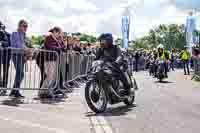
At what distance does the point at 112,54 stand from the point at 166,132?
3202 mm

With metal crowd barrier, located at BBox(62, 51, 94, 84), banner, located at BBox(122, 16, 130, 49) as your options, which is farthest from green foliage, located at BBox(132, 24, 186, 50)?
metal crowd barrier, located at BBox(62, 51, 94, 84)

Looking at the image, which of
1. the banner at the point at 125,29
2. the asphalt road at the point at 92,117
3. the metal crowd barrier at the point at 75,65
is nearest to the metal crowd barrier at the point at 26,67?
the asphalt road at the point at 92,117

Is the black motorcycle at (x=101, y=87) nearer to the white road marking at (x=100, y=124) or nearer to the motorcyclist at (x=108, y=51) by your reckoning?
the motorcyclist at (x=108, y=51)

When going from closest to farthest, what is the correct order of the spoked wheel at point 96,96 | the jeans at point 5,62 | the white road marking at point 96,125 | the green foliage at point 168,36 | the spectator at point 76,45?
the white road marking at point 96,125
the spoked wheel at point 96,96
the jeans at point 5,62
the spectator at point 76,45
the green foliage at point 168,36

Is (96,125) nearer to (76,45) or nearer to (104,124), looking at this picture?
(104,124)

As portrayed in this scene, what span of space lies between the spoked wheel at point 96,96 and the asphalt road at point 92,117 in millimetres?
181

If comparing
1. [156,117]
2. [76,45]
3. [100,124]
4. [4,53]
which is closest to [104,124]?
[100,124]

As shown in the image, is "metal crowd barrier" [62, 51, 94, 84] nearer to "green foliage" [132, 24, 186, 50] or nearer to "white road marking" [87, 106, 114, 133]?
"white road marking" [87, 106, 114, 133]

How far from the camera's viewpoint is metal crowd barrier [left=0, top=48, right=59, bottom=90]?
1164 cm

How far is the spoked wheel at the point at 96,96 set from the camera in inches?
381

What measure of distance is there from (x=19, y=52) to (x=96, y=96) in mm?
2836

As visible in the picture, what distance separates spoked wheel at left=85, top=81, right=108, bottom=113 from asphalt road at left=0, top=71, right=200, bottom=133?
181 millimetres

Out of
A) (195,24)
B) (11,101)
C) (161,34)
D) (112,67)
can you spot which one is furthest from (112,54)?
(161,34)

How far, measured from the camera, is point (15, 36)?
1168 centimetres
